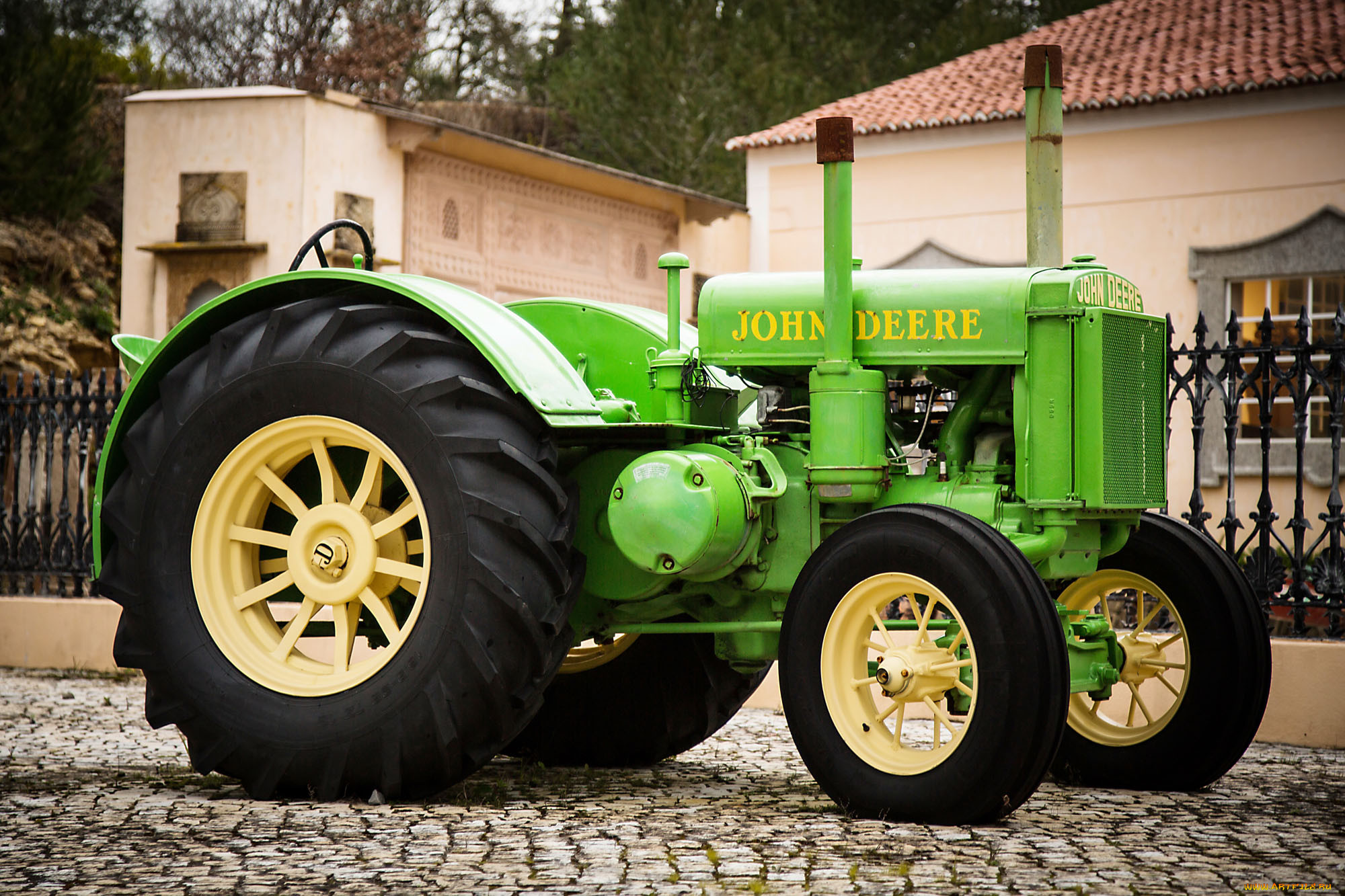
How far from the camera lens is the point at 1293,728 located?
21.5 ft

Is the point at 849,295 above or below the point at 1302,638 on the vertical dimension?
above

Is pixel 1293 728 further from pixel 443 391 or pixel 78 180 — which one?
pixel 78 180

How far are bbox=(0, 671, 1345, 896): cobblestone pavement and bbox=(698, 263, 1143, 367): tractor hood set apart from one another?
4.46 ft

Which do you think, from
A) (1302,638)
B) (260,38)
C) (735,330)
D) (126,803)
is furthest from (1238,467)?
(260,38)

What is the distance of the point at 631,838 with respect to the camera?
3.88 meters

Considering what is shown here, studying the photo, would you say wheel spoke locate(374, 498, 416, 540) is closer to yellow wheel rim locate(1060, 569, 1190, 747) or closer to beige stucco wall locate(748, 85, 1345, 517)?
yellow wheel rim locate(1060, 569, 1190, 747)

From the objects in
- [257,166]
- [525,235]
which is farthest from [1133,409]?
[525,235]

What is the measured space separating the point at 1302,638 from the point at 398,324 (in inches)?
171

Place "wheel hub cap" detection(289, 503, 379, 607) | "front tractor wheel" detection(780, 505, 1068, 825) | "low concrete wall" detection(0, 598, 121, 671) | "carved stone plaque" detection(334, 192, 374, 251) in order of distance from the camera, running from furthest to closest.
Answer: "carved stone plaque" detection(334, 192, 374, 251) → "low concrete wall" detection(0, 598, 121, 671) → "wheel hub cap" detection(289, 503, 379, 607) → "front tractor wheel" detection(780, 505, 1068, 825)

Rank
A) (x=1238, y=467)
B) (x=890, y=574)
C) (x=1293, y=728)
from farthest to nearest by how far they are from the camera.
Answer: (x=1238, y=467)
(x=1293, y=728)
(x=890, y=574)

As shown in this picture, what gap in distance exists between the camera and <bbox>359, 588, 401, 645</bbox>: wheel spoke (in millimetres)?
4398

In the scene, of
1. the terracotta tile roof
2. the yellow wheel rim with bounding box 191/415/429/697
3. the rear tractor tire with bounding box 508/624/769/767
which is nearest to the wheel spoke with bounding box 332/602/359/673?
the yellow wheel rim with bounding box 191/415/429/697

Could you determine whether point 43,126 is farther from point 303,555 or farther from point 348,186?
point 303,555

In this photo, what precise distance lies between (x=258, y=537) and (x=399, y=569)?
1.74 feet
